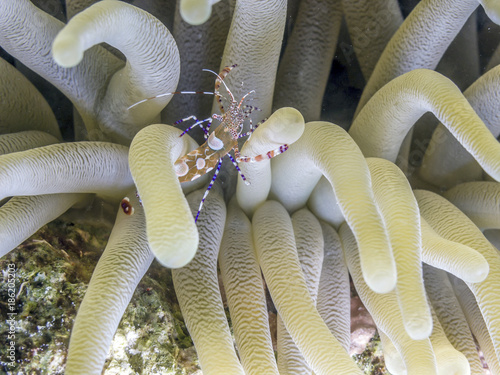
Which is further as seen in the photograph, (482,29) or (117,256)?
(482,29)

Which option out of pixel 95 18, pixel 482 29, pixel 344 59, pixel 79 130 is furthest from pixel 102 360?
pixel 482 29

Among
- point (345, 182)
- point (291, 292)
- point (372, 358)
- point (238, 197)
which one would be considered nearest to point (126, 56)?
point (238, 197)

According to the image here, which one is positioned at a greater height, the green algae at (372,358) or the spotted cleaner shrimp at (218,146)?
the spotted cleaner shrimp at (218,146)

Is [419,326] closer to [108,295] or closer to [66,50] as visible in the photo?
[108,295]

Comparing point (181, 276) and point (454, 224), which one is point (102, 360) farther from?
point (454, 224)

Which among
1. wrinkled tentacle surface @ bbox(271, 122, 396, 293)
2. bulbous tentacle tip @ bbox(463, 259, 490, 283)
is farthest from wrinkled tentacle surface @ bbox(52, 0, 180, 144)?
bulbous tentacle tip @ bbox(463, 259, 490, 283)

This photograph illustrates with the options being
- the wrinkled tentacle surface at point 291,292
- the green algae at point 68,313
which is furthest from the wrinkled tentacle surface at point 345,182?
the green algae at point 68,313

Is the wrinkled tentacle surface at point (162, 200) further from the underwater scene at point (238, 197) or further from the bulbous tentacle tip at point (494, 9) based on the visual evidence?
the bulbous tentacle tip at point (494, 9)
